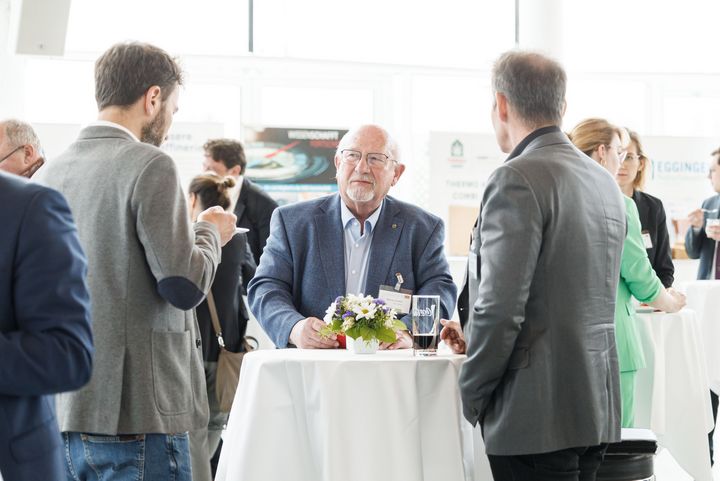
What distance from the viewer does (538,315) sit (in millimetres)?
2494

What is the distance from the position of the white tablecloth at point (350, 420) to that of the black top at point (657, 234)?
246 cm

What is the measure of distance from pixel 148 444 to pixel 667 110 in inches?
325

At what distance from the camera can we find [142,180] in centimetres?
234

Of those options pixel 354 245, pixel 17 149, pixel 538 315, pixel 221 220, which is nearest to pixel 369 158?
pixel 354 245

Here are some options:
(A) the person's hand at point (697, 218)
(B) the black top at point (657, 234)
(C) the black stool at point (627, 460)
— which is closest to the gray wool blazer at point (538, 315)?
(C) the black stool at point (627, 460)

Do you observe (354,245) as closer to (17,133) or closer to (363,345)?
(363,345)

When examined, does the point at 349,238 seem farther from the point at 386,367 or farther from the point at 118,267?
the point at 118,267

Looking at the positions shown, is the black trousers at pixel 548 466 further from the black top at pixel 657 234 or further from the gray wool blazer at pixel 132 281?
the black top at pixel 657 234

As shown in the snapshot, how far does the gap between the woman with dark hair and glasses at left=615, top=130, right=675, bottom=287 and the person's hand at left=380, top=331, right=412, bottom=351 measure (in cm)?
204

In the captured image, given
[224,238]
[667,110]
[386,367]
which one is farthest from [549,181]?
[667,110]

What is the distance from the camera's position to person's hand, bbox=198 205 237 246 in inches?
107

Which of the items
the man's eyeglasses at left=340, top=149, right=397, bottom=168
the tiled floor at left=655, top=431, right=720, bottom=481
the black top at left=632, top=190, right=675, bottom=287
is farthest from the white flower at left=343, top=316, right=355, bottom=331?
the tiled floor at left=655, top=431, right=720, bottom=481

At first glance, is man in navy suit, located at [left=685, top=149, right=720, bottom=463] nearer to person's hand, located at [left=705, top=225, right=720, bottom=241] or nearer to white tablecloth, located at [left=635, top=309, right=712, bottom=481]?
person's hand, located at [left=705, top=225, right=720, bottom=241]

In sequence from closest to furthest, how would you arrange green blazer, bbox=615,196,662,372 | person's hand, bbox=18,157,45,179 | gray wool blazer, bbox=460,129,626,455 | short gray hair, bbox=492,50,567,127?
gray wool blazer, bbox=460,129,626,455
short gray hair, bbox=492,50,567,127
green blazer, bbox=615,196,662,372
person's hand, bbox=18,157,45,179
